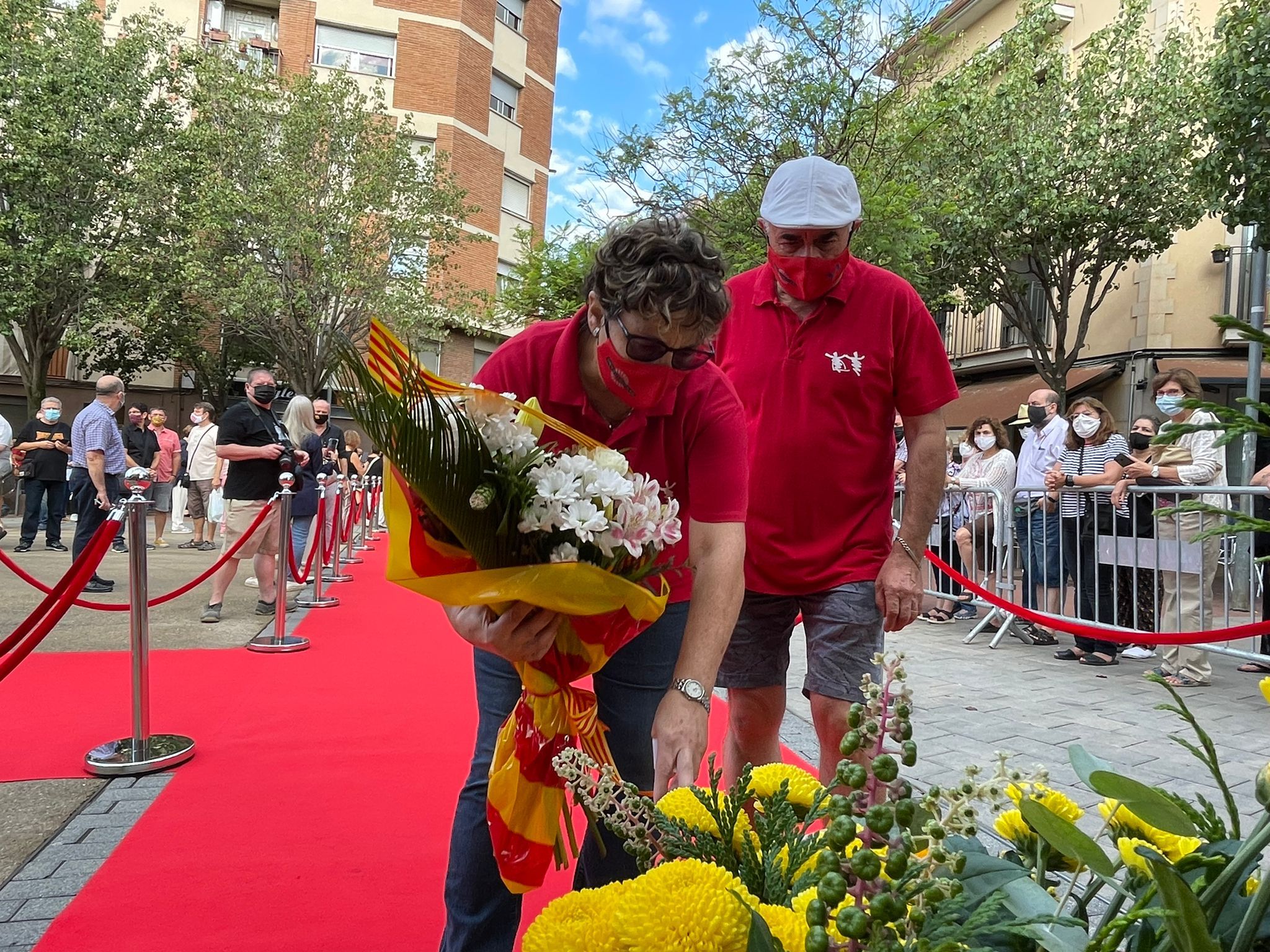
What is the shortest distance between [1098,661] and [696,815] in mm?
6953

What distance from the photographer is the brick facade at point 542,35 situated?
31844mm

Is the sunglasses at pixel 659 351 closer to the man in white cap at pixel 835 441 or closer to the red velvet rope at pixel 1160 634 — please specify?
the man in white cap at pixel 835 441

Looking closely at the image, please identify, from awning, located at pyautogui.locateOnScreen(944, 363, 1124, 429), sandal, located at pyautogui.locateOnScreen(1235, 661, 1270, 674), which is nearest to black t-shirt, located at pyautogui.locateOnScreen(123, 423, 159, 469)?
sandal, located at pyautogui.locateOnScreen(1235, 661, 1270, 674)

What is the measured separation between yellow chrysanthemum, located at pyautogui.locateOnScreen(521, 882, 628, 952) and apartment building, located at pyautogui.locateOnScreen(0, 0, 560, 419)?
83.2ft

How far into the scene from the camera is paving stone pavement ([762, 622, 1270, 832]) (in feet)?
14.1

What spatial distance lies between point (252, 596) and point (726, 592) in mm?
7694

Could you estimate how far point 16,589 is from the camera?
342 inches

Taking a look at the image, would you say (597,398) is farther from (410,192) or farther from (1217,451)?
(410,192)

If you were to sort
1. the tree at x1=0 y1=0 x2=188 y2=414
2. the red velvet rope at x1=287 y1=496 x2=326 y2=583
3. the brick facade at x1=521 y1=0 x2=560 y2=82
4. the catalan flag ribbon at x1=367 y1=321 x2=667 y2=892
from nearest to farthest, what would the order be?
the catalan flag ribbon at x1=367 y1=321 x2=667 y2=892, the red velvet rope at x1=287 y1=496 x2=326 y2=583, the tree at x1=0 y1=0 x2=188 y2=414, the brick facade at x1=521 y1=0 x2=560 y2=82

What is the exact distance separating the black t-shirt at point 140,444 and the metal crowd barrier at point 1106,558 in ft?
34.4

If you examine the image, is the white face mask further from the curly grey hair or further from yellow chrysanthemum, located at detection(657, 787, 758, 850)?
yellow chrysanthemum, located at detection(657, 787, 758, 850)

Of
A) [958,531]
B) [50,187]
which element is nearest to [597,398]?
[958,531]

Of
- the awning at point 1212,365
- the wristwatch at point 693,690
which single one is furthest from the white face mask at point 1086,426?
the awning at point 1212,365

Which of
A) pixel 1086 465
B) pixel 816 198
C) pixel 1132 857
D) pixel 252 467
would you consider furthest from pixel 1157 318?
pixel 1132 857
